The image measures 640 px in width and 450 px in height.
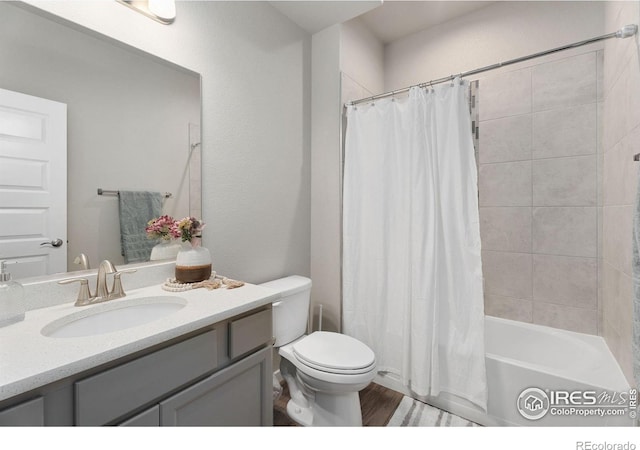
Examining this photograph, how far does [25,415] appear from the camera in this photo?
2.10ft

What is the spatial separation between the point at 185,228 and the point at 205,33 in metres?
1.02

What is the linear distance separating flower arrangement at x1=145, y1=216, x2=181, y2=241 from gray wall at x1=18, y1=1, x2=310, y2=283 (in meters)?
0.21

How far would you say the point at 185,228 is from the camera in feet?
4.49

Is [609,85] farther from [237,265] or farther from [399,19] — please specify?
[237,265]

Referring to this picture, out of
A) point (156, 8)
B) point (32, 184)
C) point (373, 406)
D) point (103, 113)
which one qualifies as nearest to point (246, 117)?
point (156, 8)

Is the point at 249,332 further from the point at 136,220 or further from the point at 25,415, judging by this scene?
the point at 136,220

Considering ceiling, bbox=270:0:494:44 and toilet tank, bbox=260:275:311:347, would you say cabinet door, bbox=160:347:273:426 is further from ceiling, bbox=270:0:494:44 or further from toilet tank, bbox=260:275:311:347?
ceiling, bbox=270:0:494:44

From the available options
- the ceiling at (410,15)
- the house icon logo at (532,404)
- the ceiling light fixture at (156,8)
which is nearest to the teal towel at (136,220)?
the ceiling light fixture at (156,8)

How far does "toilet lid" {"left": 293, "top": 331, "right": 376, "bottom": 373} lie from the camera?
4.67ft

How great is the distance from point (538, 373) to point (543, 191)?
1193 mm

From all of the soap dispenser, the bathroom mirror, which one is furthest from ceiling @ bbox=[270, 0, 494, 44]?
the soap dispenser

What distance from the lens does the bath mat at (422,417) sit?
1628 mm

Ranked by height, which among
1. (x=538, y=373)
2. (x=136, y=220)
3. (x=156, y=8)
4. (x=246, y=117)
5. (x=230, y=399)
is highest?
(x=156, y=8)
